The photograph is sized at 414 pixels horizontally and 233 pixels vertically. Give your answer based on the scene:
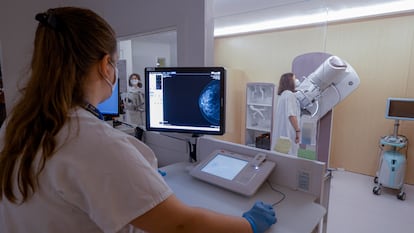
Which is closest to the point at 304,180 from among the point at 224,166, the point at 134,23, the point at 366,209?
the point at 224,166

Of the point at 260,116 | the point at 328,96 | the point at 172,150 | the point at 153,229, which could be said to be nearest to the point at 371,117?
the point at 260,116

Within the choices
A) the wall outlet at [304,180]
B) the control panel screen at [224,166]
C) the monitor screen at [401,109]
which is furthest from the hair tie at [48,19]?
the monitor screen at [401,109]

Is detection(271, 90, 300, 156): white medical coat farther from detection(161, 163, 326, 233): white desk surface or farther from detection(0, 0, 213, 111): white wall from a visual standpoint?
detection(0, 0, 213, 111): white wall

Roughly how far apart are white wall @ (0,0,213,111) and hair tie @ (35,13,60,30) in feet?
1.39

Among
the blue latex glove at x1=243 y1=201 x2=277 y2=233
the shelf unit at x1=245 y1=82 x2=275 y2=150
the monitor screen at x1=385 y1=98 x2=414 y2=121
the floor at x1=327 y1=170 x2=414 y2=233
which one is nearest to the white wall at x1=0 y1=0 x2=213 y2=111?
the blue latex glove at x1=243 y1=201 x2=277 y2=233

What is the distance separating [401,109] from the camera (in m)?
3.12

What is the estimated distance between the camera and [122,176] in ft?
1.90

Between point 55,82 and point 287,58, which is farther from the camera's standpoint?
point 287,58

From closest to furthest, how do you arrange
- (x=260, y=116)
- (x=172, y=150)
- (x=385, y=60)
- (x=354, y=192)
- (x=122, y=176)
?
(x=122, y=176) → (x=172, y=150) → (x=260, y=116) → (x=354, y=192) → (x=385, y=60)

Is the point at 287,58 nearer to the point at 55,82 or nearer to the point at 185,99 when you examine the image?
the point at 185,99

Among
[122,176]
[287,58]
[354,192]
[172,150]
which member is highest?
[287,58]

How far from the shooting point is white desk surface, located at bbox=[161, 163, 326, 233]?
3.23ft

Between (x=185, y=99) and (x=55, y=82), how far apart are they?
0.89 m

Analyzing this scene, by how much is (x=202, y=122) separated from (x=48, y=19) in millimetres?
942
